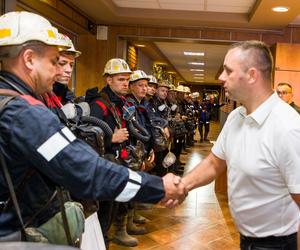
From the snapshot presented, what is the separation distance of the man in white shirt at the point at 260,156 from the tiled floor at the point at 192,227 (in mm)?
2212

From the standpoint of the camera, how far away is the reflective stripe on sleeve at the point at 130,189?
1.54 meters

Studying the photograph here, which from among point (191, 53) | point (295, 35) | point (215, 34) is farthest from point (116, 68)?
point (191, 53)

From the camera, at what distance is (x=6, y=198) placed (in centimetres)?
147

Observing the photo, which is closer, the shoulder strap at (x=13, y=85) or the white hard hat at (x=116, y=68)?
the shoulder strap at (x=13, y=85)

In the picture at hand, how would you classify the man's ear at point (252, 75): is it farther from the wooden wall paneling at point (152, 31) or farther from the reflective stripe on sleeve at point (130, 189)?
the wooden wall paneling at point (152, 31)

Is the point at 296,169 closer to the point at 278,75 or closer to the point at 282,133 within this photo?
the point at 282,133

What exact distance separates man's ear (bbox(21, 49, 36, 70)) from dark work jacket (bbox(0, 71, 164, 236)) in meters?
0.08

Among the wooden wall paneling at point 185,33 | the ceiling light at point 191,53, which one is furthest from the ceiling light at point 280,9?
the ceiling light at point 191,53

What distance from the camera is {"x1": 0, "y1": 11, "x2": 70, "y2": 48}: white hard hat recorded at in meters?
1.56

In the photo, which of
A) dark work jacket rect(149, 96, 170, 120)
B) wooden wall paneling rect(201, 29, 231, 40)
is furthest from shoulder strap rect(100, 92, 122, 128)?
wooden wall paneling rect(201, 29, 231, 40)

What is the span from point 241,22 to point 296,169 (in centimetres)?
538

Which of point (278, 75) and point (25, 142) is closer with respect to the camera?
point (25, 142)

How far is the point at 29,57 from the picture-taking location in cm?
158

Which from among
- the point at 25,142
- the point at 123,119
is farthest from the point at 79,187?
the point at 123,119
